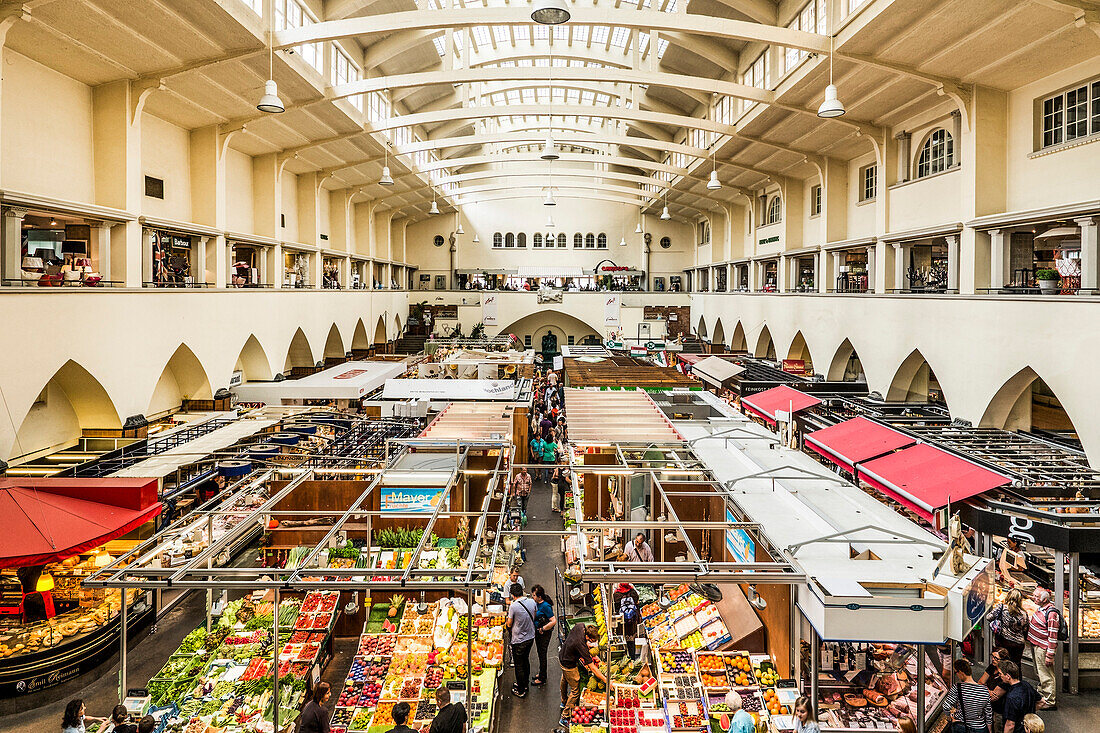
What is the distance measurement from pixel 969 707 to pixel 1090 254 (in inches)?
281

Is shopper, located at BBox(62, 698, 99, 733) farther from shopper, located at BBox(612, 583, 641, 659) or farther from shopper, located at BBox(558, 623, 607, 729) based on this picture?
shopper, located at BBox(612, 583, 641, 659)

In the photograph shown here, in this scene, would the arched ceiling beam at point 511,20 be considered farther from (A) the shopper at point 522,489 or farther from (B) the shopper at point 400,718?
(B) the shopper at point 400,718

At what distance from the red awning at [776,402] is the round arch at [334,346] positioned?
14.1 meters

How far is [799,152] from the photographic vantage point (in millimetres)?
17078

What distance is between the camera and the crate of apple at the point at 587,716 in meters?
5.40

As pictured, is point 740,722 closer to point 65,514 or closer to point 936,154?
point 65,514

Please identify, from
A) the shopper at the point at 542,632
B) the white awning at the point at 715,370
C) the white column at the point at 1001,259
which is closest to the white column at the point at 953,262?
the white column at the point at 1001,259

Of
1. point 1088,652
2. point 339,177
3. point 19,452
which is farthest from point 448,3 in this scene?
point 1088,652

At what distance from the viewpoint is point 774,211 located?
2267 centimetres

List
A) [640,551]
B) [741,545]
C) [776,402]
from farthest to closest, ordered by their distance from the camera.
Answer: [776,402]
[640,551]
[741,545]

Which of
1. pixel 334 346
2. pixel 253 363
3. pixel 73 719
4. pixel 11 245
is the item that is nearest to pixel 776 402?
pixel 73 719

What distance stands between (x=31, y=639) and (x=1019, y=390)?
12.8m

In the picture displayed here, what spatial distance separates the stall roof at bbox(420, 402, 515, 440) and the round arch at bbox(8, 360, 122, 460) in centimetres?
522

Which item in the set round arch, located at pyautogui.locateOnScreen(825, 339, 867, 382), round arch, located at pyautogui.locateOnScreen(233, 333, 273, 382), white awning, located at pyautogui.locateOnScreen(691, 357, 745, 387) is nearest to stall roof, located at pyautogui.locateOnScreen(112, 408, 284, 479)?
round arch, located at pyautogui.locateOnScreen(233, 333, 273, 382)
